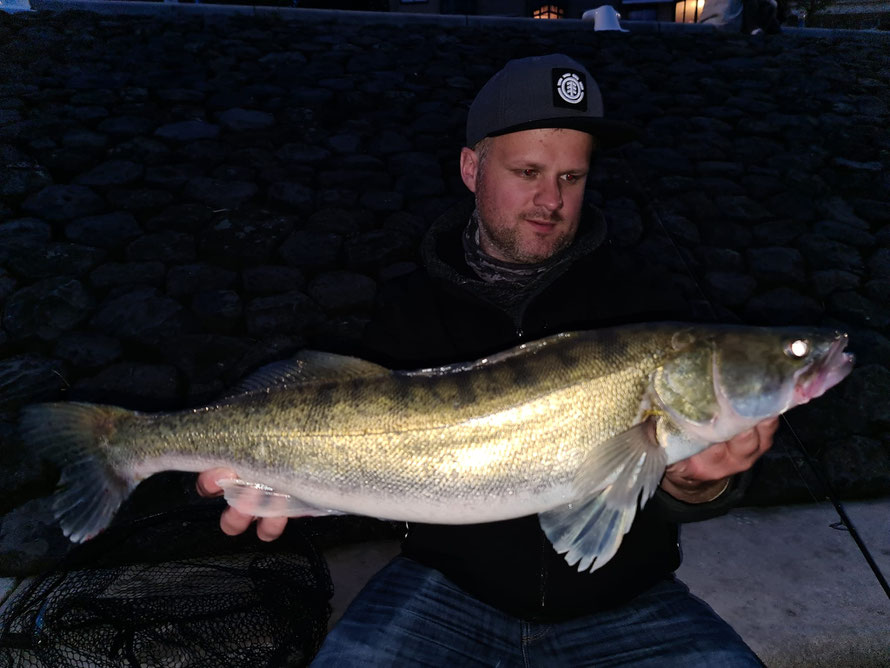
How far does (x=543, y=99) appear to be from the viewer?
10.7ft

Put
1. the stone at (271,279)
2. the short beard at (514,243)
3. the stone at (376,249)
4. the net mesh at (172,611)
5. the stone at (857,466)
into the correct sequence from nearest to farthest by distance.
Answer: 1. the net mesh at (172,611)
2. the short beard at (514,243)
3. the stone at (857,466)
4. the stone at (271,279)
5. the stone at (376,249)

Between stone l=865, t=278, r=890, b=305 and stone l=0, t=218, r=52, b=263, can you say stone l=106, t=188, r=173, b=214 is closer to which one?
stone l=0, t=218, r=52, b=263

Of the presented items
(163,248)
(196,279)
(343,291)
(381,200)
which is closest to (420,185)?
(381,200)

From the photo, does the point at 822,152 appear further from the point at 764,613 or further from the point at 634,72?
the point at 764,613

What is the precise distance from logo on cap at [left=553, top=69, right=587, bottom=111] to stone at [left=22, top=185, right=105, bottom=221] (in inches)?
251

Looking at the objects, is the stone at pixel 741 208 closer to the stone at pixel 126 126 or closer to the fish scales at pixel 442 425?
the fish scales at pixel 442 425

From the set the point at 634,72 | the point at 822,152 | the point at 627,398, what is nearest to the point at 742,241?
the point at 822,152

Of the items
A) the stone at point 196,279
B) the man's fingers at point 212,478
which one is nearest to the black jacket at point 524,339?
the man's fingers at point 212,478

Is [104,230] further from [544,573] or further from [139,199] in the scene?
[544,573]

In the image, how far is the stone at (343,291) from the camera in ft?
21.9

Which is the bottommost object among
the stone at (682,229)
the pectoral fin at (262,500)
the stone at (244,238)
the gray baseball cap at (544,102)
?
the stone at (682,229)

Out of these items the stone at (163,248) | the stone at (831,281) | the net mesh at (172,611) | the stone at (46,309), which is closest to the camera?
the net mesh at (172,611)

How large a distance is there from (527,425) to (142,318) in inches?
201

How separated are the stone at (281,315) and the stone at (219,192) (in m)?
1.80
